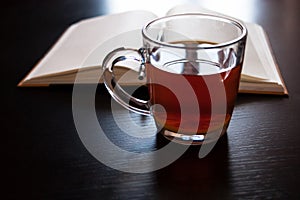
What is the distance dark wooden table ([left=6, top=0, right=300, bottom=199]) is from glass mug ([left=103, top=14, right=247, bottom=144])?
29 millimetres

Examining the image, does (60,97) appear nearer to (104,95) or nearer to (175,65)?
(104,95)

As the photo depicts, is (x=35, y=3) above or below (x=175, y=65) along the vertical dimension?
below

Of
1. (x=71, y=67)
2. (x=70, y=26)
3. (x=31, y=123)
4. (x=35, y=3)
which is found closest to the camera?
(x=31, y=123)

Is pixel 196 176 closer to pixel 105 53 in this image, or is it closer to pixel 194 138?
pixel 194 138

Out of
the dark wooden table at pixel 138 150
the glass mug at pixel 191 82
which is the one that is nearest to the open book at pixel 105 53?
the dark wooden table at pixel 138 150

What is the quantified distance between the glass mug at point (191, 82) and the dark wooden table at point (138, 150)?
3cm

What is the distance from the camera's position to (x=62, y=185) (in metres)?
0.50

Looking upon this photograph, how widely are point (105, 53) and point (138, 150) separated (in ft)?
0.86

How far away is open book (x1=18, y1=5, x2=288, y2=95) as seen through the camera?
27.2 inches

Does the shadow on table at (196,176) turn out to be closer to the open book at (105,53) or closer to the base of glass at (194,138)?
the base of glass at (194,138)

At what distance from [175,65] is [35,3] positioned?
27.3 inches

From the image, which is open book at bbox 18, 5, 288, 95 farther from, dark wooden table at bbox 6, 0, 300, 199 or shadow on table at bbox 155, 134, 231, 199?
shadow on table at bbox 155, 134, 231, 199

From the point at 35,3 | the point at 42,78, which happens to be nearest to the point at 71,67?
the point at 42,78

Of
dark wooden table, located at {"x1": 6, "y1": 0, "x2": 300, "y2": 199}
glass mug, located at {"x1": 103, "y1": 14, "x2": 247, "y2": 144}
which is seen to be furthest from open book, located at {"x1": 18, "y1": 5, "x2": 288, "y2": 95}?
glass mug, located at {"x1": 103, "y1": 14, "x2": 247, "y2": 144}
